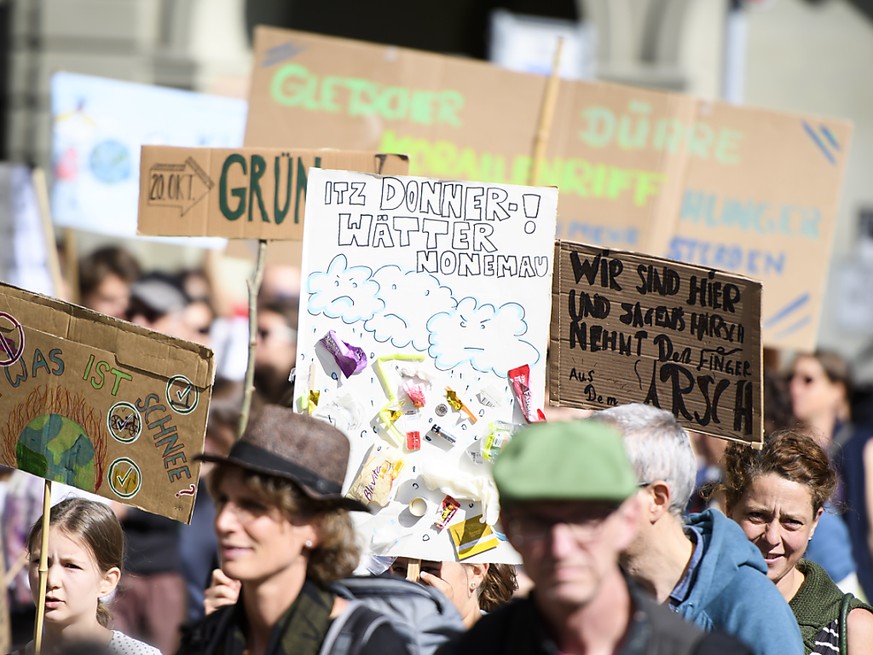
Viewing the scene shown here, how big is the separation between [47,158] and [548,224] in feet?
27.5

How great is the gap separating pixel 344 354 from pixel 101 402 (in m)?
0.59

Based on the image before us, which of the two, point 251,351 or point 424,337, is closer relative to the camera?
point 424,337

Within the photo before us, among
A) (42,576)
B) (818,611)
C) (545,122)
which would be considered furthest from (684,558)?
(545,122)

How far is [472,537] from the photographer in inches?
146

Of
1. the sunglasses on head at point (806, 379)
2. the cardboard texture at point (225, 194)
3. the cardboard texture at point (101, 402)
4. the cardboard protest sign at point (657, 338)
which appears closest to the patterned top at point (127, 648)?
the cardboard texture at point (101, 402)

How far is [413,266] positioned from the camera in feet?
12.5

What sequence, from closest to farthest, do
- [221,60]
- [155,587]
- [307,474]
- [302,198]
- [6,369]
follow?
1. [307,474]
2. [6,369]
3. [302,198]
4. [155,587]
5. [221,60]

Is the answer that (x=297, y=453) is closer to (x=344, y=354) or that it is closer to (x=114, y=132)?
(x=344, y=354)

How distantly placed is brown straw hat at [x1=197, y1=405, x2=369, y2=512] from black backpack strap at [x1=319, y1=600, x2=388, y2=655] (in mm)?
203

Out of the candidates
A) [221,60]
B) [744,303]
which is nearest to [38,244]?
[744,303]

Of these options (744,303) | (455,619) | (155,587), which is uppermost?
(744,303)

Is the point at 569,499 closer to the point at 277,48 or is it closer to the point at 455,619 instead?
the point at 455,619

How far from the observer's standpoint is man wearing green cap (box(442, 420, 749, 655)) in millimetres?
2281

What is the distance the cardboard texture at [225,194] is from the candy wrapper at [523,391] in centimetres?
94
